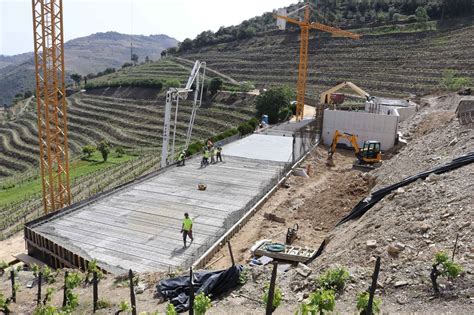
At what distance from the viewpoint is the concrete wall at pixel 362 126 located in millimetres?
25469

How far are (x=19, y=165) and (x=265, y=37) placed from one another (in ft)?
155

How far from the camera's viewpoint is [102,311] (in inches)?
362

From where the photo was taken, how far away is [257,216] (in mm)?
15914

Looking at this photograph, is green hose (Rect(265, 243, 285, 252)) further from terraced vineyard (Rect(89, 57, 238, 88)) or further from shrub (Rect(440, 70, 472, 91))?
terraced vineyard (Rect(89, 57, 238, 88))

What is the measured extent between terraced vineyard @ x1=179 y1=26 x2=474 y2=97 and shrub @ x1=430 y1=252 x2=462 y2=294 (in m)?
38.8

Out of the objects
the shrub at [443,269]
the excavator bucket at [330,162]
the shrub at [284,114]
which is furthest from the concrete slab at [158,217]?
the shrub at [284,114]

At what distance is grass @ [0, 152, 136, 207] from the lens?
30.4m

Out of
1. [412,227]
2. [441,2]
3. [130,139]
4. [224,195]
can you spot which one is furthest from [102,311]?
[441,2]

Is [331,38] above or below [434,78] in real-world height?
above

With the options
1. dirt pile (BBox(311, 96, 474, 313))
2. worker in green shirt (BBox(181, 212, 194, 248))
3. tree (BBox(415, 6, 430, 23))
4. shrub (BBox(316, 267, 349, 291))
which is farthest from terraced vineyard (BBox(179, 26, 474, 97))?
shrub (BBox(316, 267, 349, 291))

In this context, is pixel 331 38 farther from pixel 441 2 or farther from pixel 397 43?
pixel 441 2

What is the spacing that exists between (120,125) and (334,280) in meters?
44.4

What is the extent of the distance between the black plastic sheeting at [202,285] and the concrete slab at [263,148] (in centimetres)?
1340

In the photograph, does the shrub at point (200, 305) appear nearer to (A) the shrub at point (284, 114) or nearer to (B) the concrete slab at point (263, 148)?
(B) the concrete slab at point (263, 148)
